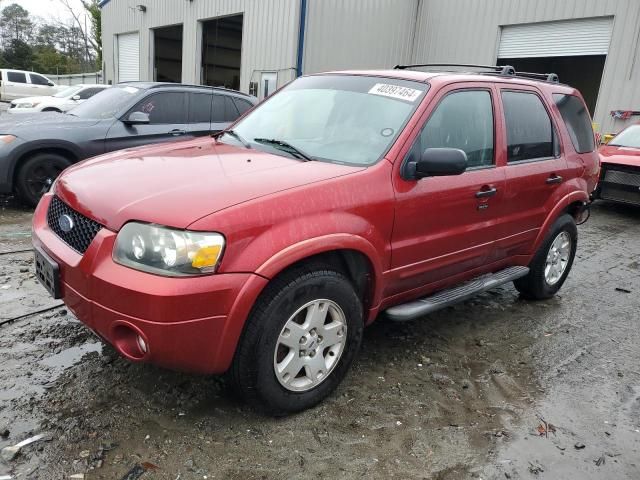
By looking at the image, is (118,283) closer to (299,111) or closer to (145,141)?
(299,111)

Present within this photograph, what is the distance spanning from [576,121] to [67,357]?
4375mm

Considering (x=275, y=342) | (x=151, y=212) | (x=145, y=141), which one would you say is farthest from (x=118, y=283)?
(x=145, y=141)

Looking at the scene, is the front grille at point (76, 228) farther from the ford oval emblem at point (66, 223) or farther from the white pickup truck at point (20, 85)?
the white pickup truck at point (20, 85)

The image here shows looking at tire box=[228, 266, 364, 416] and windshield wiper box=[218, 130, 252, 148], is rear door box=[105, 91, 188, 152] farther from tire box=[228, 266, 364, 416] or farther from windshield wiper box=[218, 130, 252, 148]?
tire box=[228, 266, 364, 416]

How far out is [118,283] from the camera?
2.28 metres

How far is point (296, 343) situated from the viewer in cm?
268

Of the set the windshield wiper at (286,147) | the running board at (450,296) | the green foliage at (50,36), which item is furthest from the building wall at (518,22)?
the green foliage at (50,36)

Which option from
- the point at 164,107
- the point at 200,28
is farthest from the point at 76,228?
the point at 200,28

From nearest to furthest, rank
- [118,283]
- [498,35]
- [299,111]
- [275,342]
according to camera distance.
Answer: [118,283], [275,342], [299,111], [498,35]

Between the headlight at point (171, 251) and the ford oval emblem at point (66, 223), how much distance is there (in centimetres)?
51

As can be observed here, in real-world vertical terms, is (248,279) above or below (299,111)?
below

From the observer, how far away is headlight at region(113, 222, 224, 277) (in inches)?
89.5

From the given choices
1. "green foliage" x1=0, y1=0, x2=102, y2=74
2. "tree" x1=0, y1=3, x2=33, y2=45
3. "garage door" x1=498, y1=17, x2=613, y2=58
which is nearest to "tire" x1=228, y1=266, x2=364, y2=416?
"garage door" x1=498, y1=17, x2=613, y2=58

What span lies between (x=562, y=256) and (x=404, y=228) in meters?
2.50
